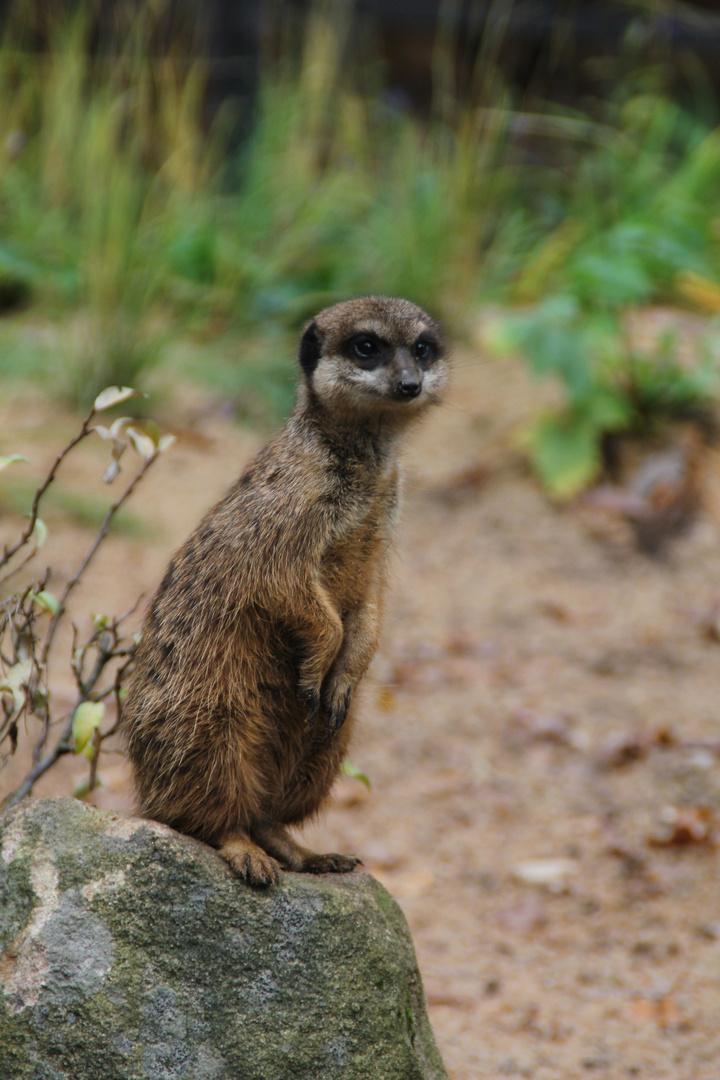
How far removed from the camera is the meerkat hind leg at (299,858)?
2.64 meters

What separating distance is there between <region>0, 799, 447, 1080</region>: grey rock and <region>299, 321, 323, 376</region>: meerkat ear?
1293 millimetres

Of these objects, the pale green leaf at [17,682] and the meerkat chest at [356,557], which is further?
the meerkat chest at [356,557]

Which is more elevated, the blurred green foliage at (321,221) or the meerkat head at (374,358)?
the meerkat head at (374,358)

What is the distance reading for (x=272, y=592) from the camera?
99.3 inches

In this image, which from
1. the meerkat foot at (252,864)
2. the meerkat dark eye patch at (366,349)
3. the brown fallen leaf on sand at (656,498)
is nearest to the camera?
the meerkat foot at (252,864)

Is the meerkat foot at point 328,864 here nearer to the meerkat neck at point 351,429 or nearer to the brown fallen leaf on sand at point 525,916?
the meerkat neck at point 351,429

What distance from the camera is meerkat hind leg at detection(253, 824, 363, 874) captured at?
8.68 ft

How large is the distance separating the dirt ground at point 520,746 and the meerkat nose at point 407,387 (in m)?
0.40

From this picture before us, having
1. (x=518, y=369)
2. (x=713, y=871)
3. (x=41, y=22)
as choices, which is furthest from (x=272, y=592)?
(x=41, y=22)

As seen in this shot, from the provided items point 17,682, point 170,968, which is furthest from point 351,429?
point 170,968

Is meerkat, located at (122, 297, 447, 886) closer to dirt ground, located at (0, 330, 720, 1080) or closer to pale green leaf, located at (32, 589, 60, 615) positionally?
pale green leaf, located at (32, 589, 60, 615)

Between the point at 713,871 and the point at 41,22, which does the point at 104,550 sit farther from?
the point at 41,22

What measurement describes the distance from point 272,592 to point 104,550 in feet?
10.8

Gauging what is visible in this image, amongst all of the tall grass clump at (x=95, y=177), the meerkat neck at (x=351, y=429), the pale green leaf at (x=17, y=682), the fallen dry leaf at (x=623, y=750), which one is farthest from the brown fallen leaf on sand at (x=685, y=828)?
Answer: the tall grass clump at (x=95, y=177)
